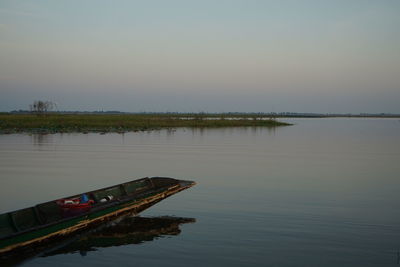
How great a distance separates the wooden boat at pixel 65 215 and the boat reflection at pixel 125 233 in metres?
0.32

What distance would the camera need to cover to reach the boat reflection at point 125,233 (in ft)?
28.6

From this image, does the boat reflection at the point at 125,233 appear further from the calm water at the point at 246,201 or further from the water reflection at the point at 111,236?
the calm water at the point at 246,201

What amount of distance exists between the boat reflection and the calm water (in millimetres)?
226

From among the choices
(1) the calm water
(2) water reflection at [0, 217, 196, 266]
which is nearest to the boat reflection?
(2) water reflection at [0, 217, 196, 266]

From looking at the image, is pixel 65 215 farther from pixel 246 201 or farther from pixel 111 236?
pixel 246 201

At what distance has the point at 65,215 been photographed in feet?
30.4

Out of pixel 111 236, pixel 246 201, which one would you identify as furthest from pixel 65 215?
pixel 246 201

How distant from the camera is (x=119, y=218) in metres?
10.1

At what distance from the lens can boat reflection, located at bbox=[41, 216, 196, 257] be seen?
873cm

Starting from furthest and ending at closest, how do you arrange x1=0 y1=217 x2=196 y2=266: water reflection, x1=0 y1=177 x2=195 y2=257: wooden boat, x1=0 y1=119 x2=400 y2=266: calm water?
x1=0 y1=119 x2=400 y2=266: calm water, x1=0 y1=217 x2=196 y2=266: water reflection, x1=0 y1=177 x2=195 y2=257: wooden boat

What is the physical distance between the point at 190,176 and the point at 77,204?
834 centimetres

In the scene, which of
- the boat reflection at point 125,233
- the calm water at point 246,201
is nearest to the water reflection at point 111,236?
the boat reflection at point 125,233

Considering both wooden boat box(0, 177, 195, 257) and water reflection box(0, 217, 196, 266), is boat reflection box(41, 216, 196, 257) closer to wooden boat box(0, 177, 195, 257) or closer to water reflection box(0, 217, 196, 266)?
water reflection box(0, 217, 196, 266)

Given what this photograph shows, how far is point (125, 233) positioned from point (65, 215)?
4.61 feet
